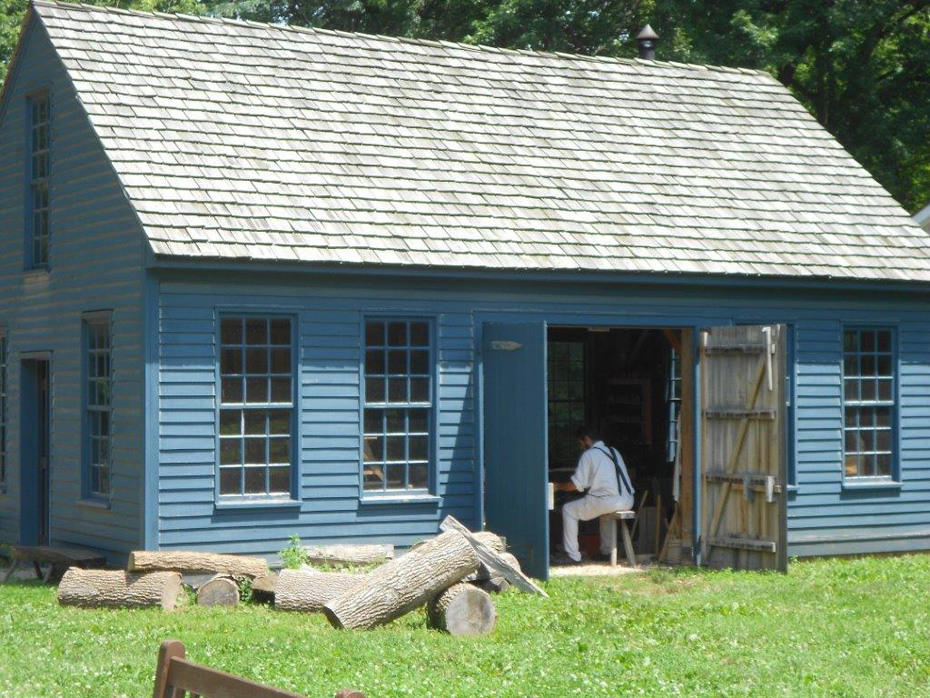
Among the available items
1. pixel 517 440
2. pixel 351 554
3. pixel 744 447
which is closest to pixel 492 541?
pixel 517 440

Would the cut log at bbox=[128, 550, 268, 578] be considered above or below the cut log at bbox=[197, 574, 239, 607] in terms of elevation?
above

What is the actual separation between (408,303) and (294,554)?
2885 millimetres

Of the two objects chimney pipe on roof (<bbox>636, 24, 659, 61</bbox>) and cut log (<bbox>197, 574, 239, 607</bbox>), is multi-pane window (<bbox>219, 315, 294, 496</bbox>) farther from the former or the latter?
chimney pipe on roof (<bbox>636, 24, 659, 61</bbox>)

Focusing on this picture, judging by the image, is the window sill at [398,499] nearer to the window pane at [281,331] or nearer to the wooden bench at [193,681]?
the window pane at [281,331]

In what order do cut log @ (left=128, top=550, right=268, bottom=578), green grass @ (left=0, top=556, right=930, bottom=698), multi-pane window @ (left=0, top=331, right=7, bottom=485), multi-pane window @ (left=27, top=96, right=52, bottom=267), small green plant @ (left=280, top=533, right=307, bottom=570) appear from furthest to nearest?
multi-pane window @ (left=0, top=331, right=7, bottom=485) → multi-pane window @ (left=27, top=96, right=52, bottom=267) → small green plant @ (left=280, top=533, right=307, bottom=570) → cut log @ (left=128, top=550, right=268, bottom=578) → green grass @ (left=0, top=556, right=930, bottom=698)

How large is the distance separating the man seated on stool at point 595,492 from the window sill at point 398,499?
1.91 metres

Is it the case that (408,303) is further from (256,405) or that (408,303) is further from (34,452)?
(34,452)

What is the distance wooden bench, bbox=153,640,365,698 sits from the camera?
19.2ft

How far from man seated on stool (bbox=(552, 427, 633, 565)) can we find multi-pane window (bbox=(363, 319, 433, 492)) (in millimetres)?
2007

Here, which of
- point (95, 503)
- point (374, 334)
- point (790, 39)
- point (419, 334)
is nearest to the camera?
point (95, 503)

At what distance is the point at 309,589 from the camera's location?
12.9 meters

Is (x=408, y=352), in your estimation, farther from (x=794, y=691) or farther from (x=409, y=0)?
(x=409, y=0)

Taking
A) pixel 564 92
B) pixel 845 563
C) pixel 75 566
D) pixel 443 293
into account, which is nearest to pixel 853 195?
pixel 564 92

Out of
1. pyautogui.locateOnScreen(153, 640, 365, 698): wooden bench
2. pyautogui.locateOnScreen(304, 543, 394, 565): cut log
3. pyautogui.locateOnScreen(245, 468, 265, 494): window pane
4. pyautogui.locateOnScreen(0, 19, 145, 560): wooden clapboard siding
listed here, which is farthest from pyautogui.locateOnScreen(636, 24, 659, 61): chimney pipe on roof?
pyautogui.locateOnScreen(153, 640, 365, 698): wooden bench
